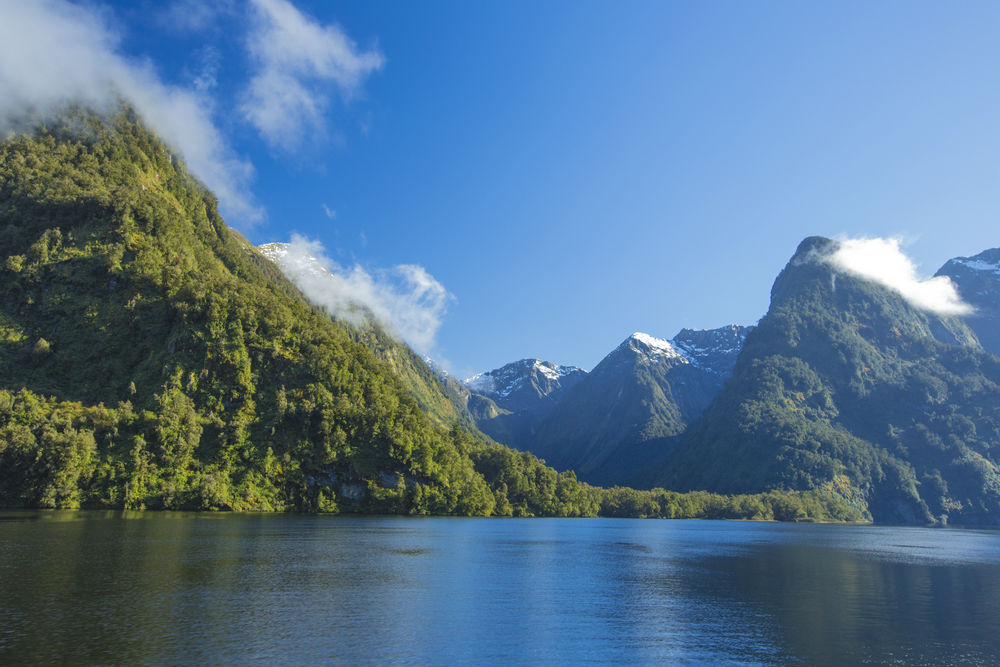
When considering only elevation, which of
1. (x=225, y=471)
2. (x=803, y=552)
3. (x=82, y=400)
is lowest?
(x=803, y=552)

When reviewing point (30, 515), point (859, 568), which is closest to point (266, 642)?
point (859, 568)

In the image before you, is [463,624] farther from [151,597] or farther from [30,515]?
[30,515]

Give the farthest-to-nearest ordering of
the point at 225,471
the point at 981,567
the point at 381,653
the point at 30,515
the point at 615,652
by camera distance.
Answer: the point at 225,471
the point at 30,515
the point at 981,567
the point at 615,652
the point at 381,653

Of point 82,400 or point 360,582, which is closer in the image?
point 360,582

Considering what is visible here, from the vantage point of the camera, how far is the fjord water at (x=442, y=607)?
3950cm

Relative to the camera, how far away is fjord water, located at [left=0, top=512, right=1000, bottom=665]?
130 ft

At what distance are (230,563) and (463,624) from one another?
3611 centimetres

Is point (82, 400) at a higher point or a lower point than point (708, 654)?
higher

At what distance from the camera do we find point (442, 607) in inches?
2119

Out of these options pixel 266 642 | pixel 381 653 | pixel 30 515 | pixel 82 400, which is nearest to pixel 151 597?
pixel 266 642

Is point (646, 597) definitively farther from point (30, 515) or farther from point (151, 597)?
point (30, 515)

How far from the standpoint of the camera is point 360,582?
208ft

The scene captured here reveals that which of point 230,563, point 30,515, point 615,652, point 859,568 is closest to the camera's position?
point 615,652

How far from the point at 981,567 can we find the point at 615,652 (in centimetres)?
9866
